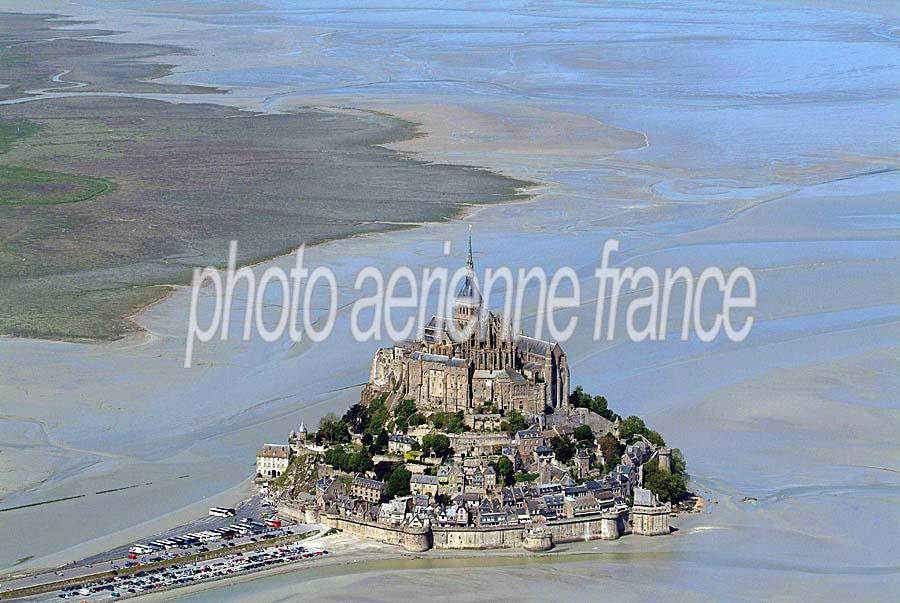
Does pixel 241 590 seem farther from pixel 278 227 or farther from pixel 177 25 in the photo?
pixel 177 25

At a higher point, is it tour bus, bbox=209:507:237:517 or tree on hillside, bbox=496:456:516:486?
tree on hillside, bbox=496:456:516:486

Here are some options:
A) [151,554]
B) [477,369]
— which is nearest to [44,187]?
[477,369]

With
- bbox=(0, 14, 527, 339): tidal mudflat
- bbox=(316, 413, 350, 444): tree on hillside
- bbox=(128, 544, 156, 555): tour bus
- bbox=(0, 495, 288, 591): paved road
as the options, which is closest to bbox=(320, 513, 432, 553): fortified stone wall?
bbox=(0, 495, 288, 591): paved road

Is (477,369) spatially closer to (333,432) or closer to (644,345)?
(333,432)

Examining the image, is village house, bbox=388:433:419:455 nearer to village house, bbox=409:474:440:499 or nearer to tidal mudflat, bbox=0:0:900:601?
village house, bbox=409:474:440:499

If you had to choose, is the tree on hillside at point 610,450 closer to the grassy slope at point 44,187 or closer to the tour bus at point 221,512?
the tour bus at point 221,512
